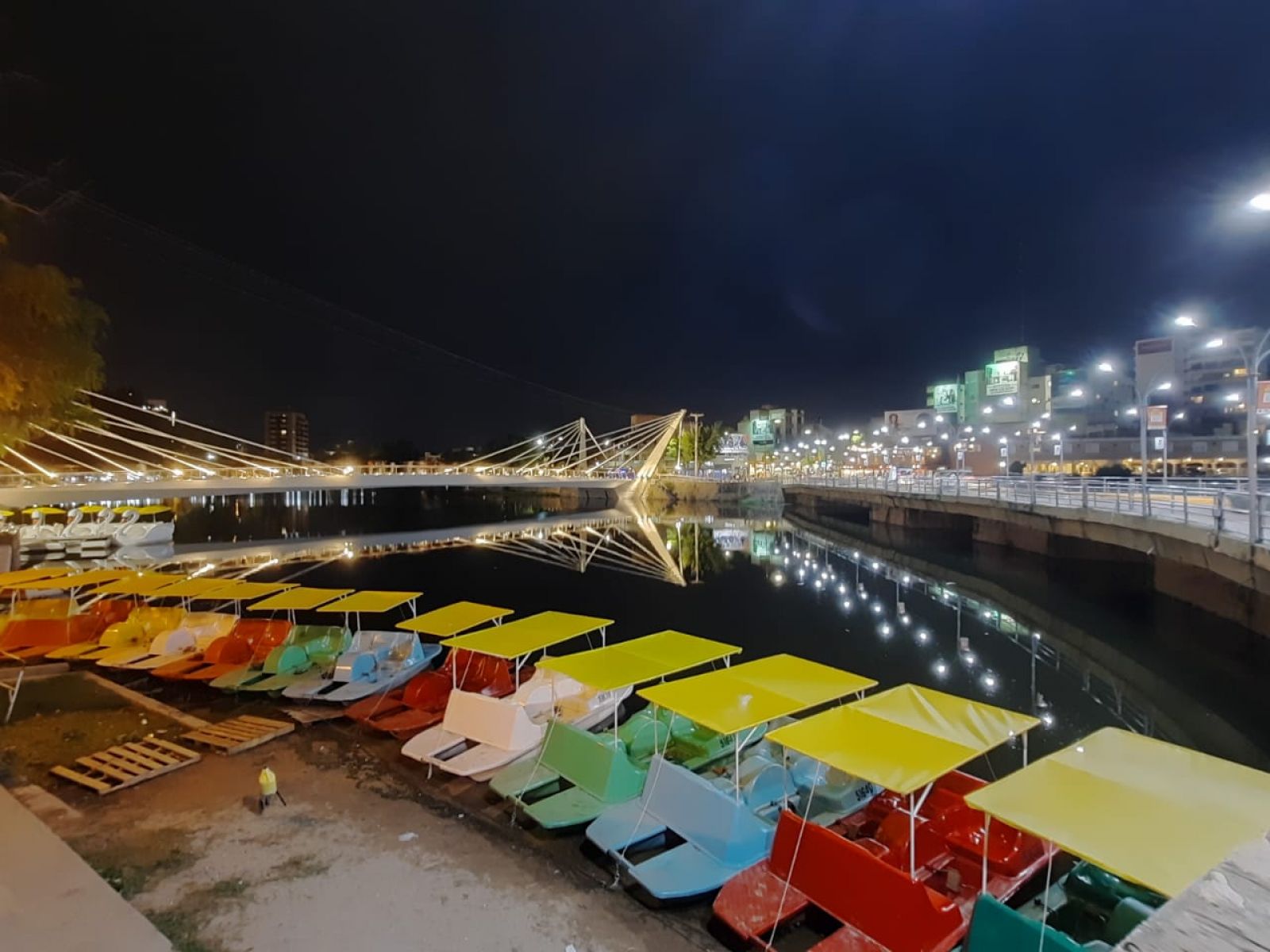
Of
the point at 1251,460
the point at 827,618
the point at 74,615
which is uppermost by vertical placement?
the point at 1251,460

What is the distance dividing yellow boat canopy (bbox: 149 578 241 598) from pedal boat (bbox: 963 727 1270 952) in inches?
613

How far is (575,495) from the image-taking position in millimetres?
109312

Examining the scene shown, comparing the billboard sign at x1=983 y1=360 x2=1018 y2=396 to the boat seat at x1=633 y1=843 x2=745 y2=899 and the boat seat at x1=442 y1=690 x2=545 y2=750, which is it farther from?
the boat seat at x1=633 y1=843 x2=745 y2=899

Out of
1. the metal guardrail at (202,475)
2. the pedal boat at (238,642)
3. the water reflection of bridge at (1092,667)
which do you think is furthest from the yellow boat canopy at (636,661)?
the metal guardrail at (202,475)

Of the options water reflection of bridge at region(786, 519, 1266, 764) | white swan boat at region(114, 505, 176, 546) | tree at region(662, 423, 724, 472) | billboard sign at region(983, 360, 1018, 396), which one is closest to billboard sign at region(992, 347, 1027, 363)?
billboard sign at region(983, 360, 1018, 396)

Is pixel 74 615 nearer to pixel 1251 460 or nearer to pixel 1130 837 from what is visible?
pixel 1130 837

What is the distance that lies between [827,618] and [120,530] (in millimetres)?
39918

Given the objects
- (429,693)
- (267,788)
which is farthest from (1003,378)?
(267,788)

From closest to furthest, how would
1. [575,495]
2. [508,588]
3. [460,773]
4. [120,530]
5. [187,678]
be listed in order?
[460,773] < [187,678] < [508,588] < [120,530] < [575,495]

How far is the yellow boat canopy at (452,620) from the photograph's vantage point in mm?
11430

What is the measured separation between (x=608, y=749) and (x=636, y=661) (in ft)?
4.99

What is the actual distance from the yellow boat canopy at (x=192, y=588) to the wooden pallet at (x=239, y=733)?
19.1 feet

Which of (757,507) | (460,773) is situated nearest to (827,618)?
(460,773)

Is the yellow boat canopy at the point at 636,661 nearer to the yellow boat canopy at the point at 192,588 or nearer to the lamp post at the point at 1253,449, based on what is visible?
the yellow boat canopy at the point at 192,588
